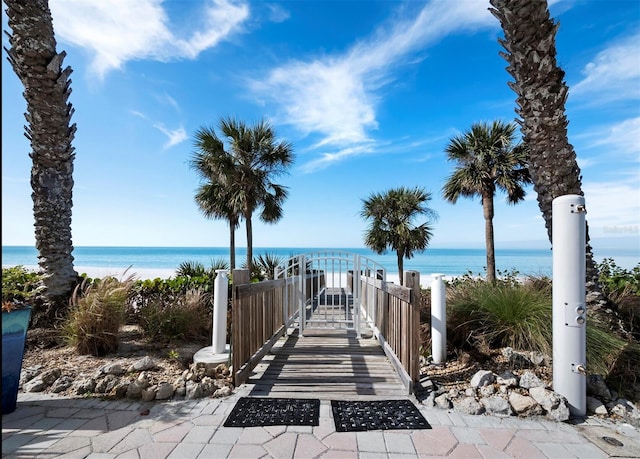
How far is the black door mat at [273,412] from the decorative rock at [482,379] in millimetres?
1590

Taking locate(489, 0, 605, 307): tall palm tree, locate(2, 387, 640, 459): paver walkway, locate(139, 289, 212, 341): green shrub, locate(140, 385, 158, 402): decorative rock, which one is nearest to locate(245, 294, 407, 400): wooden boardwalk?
locate(2, 387, 640, 459): paver walkway

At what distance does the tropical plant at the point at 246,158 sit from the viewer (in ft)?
36.8

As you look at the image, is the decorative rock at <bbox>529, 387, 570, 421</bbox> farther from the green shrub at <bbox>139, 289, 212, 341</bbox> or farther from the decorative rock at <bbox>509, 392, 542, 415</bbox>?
the green shrub at <bbox>139, 289, 212, 341</bbox>

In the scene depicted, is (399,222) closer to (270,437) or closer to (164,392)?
(164,392)

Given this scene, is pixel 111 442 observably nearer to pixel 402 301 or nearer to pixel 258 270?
pixel 402 301

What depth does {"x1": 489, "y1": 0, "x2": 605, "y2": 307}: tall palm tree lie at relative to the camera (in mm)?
4285

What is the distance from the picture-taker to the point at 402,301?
12.1 ft

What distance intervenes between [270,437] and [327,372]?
1.46 metres

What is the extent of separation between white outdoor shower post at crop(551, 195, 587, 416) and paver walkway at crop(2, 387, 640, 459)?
28cm

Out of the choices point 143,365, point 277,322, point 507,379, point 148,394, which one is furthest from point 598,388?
point 143,365

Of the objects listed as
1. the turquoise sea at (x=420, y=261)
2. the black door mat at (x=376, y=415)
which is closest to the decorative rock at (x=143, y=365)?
the black door mat at (x=376, y=415)

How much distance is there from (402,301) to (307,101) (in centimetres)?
593

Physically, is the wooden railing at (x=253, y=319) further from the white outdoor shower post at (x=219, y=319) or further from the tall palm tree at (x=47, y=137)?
the tall palm tree at (x=47, y=137)

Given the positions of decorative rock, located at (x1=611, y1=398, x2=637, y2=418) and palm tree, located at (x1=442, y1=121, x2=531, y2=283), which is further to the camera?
palm tree, located at (x1=442, y1=121, x2=531, y2=283)
